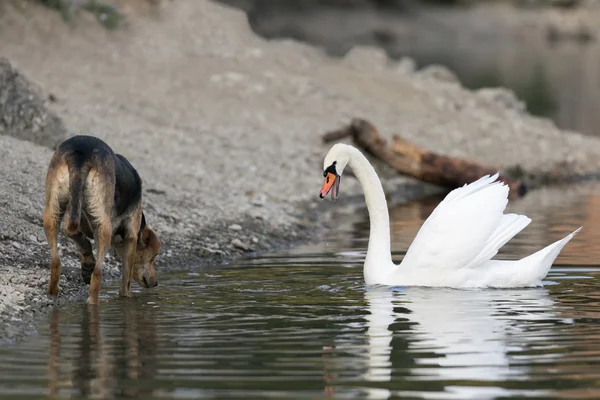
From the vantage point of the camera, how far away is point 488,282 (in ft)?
36.9

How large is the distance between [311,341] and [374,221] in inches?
139

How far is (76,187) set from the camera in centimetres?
994

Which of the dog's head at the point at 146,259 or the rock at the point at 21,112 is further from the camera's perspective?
the rock at the point at 21,112

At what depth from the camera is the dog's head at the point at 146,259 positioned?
11.2 meters

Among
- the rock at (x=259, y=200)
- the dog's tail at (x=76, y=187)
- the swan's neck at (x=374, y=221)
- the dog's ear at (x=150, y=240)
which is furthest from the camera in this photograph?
the rock at (x=259, y=200)

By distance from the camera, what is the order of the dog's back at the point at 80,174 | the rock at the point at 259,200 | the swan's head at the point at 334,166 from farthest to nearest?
the rock at the point at 259,200, the swan's head at the point at 334,166, the dog's back at the point at 80,174

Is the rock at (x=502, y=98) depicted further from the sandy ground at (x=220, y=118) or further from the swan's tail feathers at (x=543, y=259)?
the swan's tail feathers at (x=543, y=259)

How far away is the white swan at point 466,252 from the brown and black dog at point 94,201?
1.66 metres

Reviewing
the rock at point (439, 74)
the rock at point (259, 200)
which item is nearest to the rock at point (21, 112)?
the rock at point (259, 200)

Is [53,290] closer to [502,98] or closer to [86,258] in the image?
[86,258]

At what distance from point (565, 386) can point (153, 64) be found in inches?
785

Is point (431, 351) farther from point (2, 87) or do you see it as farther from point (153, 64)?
point (153, 64)

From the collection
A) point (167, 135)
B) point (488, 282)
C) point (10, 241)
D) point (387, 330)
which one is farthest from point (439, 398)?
point (167, 135)

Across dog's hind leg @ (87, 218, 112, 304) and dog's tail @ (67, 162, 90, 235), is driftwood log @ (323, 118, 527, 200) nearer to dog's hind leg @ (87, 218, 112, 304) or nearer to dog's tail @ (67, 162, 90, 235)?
dog's hind leg @ (87, 218, 112, 304)
